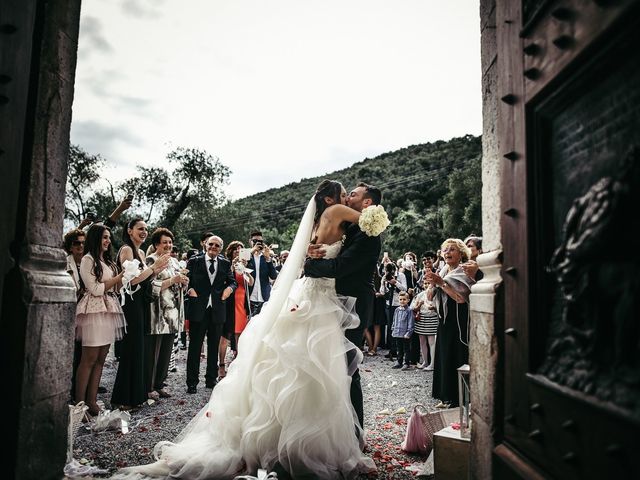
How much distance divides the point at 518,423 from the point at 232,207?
34.3 metres

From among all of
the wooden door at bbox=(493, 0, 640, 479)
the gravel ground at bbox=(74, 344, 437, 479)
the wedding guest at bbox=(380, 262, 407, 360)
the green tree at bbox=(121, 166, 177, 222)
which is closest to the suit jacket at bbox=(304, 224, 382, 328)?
the gravel ground at bbox=(74, 344, 437, 479)

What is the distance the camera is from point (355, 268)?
3.92 meters

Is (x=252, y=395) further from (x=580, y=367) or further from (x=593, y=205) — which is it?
(x=593, y=205)

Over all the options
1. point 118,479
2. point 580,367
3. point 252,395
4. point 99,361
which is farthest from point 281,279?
point 580,367

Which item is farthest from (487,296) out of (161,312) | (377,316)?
(377,316)

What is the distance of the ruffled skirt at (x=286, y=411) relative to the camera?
10.6 ft

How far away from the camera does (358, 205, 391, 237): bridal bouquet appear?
3826 millimetres

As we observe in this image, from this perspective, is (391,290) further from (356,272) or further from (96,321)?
(96,321)

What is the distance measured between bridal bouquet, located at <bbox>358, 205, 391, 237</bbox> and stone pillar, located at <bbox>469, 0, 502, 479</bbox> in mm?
1193

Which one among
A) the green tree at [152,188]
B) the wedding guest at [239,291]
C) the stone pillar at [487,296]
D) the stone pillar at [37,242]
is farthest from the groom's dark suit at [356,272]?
the green tree at [152,188]

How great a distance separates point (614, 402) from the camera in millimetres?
1388

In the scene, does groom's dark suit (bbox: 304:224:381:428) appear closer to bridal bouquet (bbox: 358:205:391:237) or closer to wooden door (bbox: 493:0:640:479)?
bridal bouquet (bbox: 358:205:391:237)

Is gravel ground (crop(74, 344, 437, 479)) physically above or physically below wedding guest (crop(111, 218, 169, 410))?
below

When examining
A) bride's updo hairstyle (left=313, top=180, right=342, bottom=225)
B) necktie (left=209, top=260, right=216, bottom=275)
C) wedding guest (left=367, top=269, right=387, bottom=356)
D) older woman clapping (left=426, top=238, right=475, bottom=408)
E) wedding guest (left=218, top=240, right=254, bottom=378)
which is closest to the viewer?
bride's updo hairstyle (left=313, top=180, right=342, bottom=225)
